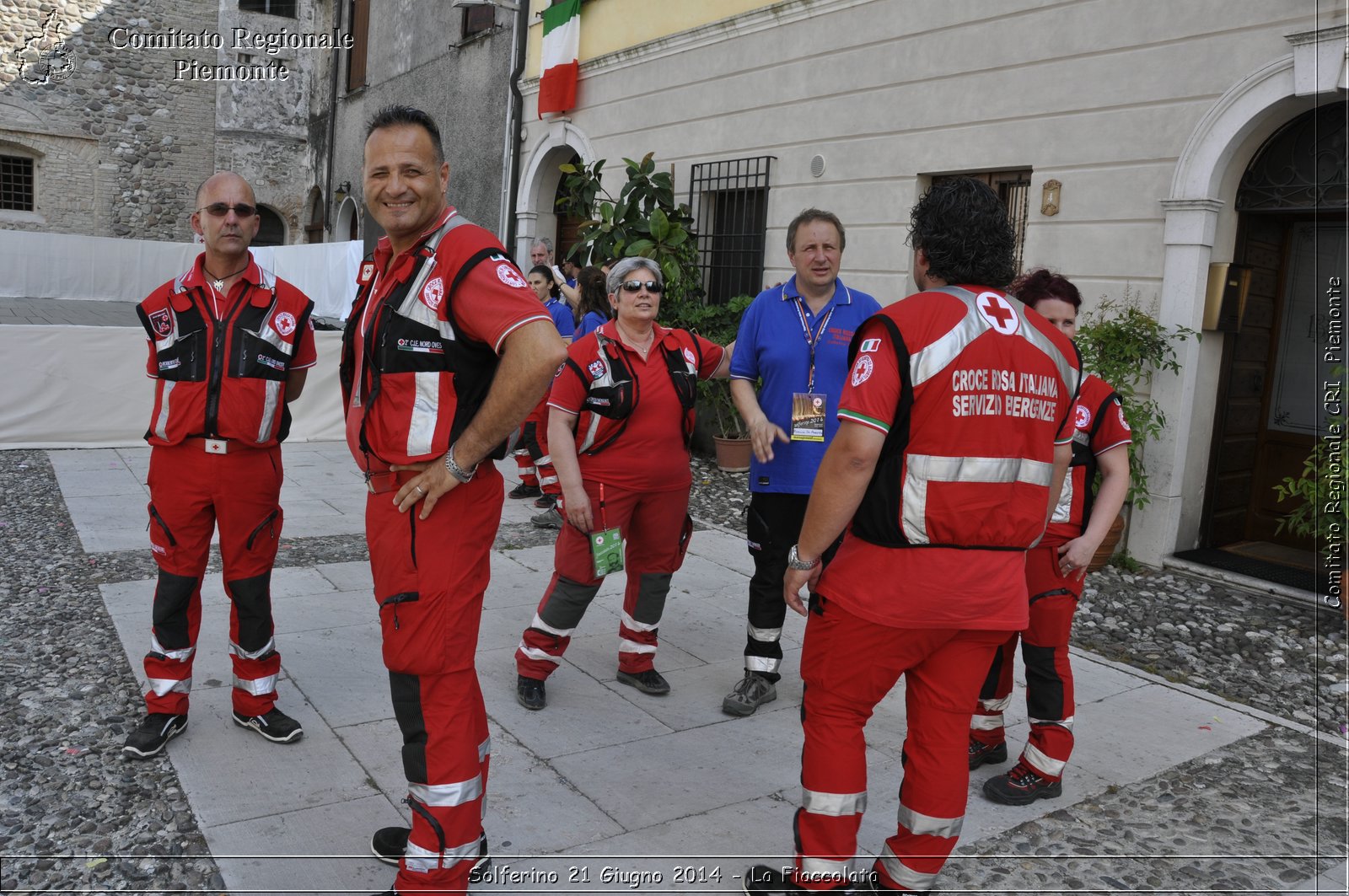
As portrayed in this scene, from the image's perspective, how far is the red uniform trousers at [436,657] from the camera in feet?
8.52

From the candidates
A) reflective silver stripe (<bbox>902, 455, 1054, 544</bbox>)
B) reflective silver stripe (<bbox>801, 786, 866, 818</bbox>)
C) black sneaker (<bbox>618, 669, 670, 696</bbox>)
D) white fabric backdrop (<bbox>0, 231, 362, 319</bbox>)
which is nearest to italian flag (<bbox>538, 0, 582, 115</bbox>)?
white fabric backdrop (<bbox>0, 231, 362, 319</bbox>)

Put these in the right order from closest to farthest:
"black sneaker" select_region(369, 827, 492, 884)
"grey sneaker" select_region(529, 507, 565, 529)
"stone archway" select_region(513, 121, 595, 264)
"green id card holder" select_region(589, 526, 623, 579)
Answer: "black sneaker" select_region(369, 827, 492, 884) → "green id card holder" select_region(589, 526, 623, 579) → "grey sneaker" select_region(529, 507, 565, 529) → "stone archway" select_region(513, 121, 595, 264)

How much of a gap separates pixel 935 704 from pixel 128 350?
9.39 metres

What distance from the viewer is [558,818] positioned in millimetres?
3383

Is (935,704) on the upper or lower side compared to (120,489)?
upper

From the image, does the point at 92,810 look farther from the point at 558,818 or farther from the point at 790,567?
the point at 790,567

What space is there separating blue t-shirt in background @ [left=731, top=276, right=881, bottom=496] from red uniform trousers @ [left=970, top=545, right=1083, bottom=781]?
975 millimetres

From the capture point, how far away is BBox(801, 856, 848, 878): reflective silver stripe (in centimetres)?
264

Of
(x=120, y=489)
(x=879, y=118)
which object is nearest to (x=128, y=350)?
(x=120, y=489)

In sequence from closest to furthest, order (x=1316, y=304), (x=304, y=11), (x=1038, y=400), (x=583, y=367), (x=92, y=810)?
1. (x=1038, y=400)
2. (x=92, y=810)
3. (x=583, y=367)
4. (x=1316, y=304)
5. (x=304, y=11)

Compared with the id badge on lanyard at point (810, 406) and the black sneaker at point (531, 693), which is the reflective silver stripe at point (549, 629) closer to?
the black sneaker at point (531, 693)

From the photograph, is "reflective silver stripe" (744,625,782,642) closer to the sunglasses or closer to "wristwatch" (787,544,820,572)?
"wristwatch" (787,544,820,572)

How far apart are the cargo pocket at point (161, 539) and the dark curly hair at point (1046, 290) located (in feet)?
10.0

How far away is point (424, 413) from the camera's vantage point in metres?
2.56
